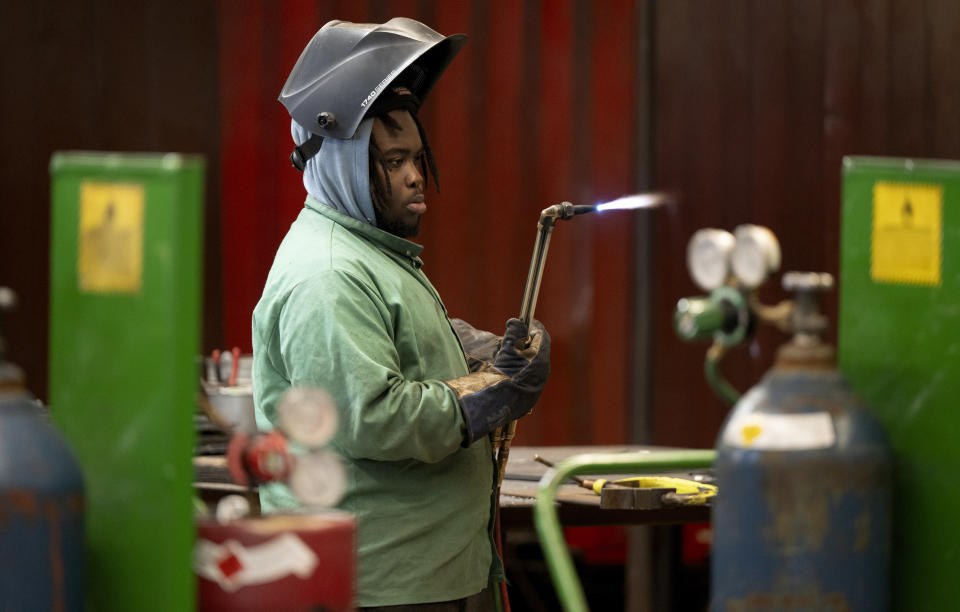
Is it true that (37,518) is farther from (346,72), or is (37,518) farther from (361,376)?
(346,72)

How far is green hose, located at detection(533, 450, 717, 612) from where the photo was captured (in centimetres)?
120

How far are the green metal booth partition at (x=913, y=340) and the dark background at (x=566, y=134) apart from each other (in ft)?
11.3

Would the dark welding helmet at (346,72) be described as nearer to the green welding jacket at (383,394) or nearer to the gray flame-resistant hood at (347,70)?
the gray flame-resistant hood at (347,70)

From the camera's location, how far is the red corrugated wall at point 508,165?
454 cm

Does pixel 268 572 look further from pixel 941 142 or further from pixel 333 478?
pixel 941 142

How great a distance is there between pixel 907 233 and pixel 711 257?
0.19 meters

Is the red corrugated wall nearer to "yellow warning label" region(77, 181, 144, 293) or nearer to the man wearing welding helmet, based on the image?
the man wearing welding helmet

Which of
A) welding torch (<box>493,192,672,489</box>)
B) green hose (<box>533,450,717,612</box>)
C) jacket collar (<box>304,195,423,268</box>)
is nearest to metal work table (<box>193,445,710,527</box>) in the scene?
welding torch (<box>493,192,672,489</box>)

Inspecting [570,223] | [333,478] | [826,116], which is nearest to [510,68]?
[570,223]

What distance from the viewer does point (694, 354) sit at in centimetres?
486

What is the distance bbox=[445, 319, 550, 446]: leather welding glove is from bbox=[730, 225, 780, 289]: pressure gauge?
2.88 ft

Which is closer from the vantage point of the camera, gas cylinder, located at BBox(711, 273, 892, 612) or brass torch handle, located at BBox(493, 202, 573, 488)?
gas cylinder, located at BBox(711, 273, 892, 612)

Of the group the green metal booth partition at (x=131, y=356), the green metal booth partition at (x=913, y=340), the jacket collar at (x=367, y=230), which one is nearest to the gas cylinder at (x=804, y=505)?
the green metal booth partition at (x=913, y=340)

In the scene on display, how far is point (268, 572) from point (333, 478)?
10cm
